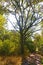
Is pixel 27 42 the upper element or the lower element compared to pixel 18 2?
lower

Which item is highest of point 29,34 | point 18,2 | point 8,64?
point 18,2

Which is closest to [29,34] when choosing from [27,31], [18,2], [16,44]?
[27,31]

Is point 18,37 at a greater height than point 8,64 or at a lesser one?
greater

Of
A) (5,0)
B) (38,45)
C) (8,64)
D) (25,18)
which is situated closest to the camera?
(8,64)

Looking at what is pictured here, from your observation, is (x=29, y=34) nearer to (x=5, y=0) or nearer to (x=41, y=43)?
(x=41, y=43)

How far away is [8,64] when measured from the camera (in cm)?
2283

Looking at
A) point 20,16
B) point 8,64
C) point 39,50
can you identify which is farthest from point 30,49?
point 8,64

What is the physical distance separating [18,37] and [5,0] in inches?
261

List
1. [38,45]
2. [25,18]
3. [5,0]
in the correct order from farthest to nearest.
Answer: [38,45], [25,18], [5,0]

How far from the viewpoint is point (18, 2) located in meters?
30.6

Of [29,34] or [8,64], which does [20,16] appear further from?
[8,64]

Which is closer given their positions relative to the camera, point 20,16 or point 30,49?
point 20,16

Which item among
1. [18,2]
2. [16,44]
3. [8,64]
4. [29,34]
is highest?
[18,2]

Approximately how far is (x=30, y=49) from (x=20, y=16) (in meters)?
5.82
